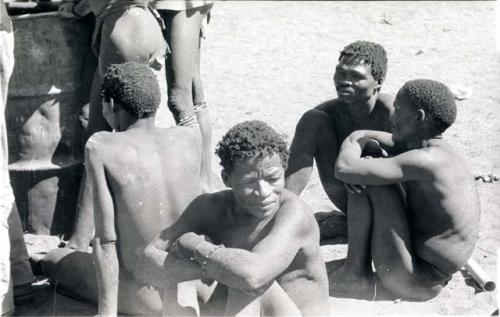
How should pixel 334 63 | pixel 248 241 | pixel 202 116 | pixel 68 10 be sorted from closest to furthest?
pixel 248 241
pixel 68 10
pixel 202 116
pixel 334 63

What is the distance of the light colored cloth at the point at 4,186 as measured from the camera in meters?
4.14

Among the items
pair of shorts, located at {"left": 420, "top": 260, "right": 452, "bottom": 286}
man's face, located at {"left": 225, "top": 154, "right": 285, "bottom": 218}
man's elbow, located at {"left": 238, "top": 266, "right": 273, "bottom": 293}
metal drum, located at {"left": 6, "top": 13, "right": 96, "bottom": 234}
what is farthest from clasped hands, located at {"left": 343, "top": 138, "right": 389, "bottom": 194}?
metal drum, located at {"left": 6, "top": 13, "right": 96, "bottom": 234}

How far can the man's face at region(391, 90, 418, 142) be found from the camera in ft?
13.9

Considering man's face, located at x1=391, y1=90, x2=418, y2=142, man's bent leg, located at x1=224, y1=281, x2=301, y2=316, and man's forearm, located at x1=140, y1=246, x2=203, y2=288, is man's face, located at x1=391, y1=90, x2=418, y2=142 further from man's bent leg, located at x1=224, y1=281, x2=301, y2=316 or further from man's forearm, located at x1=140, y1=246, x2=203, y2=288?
man's forearm, located at x1=140, y1=246, x2=203, y2=288

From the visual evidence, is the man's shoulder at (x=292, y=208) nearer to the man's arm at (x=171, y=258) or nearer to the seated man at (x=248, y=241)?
the seated man at (x=248, y=241)

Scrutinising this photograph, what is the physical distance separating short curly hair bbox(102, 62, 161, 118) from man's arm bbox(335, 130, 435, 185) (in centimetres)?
91

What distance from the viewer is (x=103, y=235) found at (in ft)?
12.9

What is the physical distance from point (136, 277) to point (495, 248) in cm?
194

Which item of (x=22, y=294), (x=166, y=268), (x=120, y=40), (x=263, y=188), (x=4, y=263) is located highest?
(x=120, y=40)

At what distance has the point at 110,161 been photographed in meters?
3.96

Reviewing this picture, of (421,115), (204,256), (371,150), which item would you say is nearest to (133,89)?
(204,256)

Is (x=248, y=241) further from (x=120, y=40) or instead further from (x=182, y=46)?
(x=182, y=46)

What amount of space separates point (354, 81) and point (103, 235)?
151 cm

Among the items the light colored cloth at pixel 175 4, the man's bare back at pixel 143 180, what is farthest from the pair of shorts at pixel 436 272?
the light colored cloth at pixel 175 4
